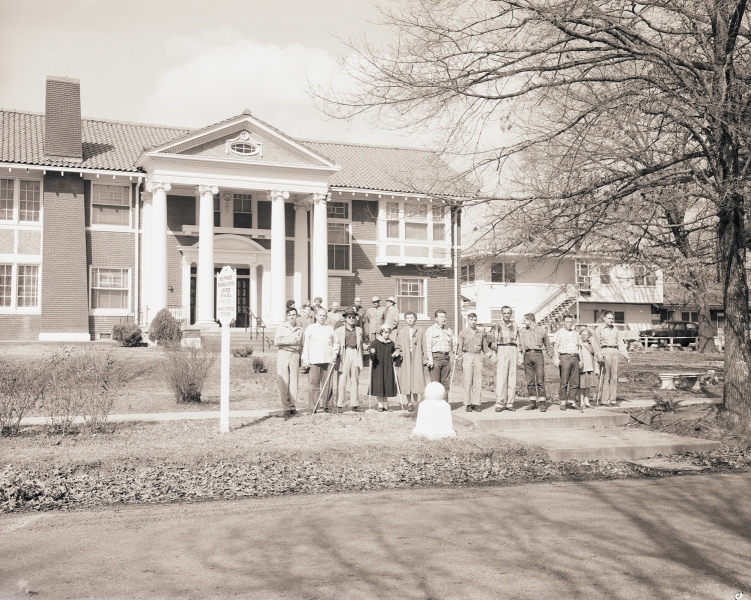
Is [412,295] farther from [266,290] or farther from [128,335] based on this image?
[128,335]

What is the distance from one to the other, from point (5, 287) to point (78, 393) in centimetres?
1780

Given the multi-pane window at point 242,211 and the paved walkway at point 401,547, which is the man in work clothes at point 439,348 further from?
the multi-pane window at point 242,211

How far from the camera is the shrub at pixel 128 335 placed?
24.8 meters

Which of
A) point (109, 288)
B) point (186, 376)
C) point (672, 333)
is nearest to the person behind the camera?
point (186, 376)

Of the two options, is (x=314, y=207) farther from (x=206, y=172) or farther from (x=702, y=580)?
(x=702, y=580)

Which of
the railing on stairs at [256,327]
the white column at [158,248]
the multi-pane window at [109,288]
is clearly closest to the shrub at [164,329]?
the white column at [158,248]

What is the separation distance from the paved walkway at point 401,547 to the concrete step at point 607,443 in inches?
90.4

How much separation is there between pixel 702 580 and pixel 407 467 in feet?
15.8

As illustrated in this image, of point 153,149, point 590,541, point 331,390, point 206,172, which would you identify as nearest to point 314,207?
point 206,172

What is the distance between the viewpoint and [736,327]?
1198cm

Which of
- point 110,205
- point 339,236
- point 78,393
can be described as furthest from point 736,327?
point 110,205

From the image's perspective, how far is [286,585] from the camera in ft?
16.5

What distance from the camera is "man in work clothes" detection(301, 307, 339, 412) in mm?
13414

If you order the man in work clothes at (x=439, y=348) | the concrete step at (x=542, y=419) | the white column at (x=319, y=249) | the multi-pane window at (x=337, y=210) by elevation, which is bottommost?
the concrete step at (x=542, y=419)
